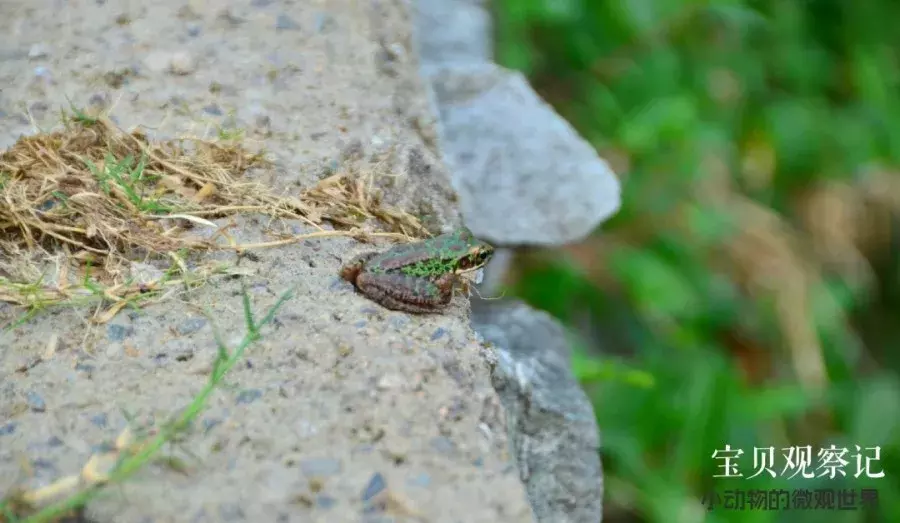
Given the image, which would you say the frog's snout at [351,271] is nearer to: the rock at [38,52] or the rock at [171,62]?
the rock at [171,62]

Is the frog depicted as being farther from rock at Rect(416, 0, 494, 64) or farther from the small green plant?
rock at Rect(416, 0, 494, 64)

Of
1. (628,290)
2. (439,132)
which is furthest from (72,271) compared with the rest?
(628,290)

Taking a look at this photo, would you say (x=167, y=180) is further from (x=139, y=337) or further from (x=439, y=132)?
(x=439, y=132)

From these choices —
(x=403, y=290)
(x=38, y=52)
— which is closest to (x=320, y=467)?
(x=403, y=290)

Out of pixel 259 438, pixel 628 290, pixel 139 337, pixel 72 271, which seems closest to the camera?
pixel 259 438

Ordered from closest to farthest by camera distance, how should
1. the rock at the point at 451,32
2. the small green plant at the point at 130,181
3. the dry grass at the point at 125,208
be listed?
the dry grass at the point at 125,208 < the small green plant at the point at 130,181 < the rock at the point at 451,32

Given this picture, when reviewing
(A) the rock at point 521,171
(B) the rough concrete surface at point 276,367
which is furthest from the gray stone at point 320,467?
(A) the rock at point 521,171
